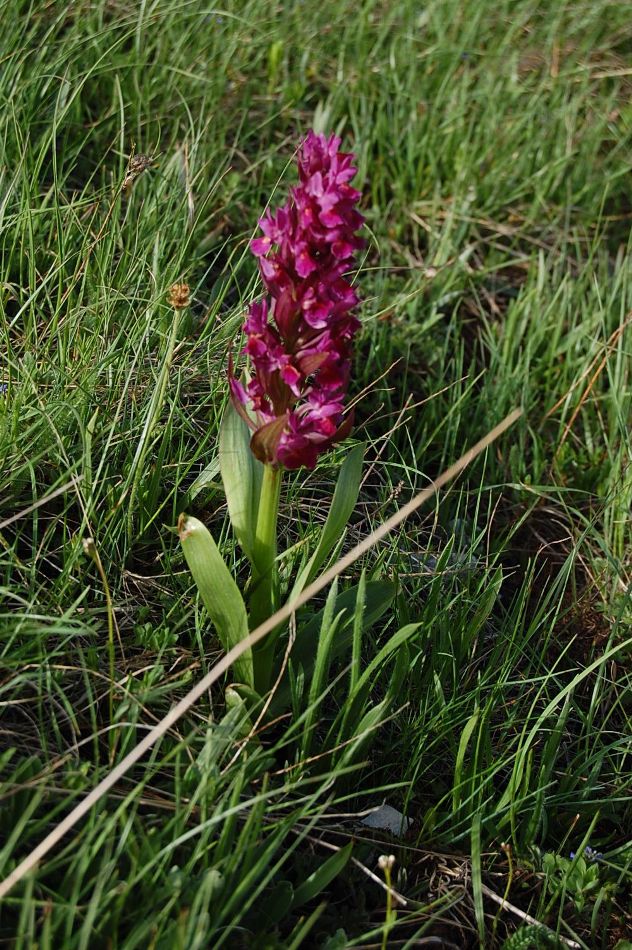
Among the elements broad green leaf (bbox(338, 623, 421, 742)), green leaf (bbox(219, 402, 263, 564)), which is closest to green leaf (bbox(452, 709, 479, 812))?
broad green leaf (bbox(338, 623, 421, 742))

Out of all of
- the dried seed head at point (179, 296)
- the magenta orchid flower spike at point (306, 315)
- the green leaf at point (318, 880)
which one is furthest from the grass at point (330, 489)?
the magenta orchid flower spike at point (306, 315)

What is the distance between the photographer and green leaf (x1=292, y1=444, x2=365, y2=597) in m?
1.63

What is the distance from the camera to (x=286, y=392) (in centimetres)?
154

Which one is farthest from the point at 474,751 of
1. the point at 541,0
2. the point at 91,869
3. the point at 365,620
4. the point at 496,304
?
the point at 541,0

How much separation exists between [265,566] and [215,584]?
0.11 m

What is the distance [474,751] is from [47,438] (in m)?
0.97

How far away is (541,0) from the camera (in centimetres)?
391

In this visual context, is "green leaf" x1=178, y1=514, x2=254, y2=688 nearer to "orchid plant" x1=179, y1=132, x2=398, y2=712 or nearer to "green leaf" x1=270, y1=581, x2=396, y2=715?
"orchid plant" x1=179, y1=132, x2=398, y2=712

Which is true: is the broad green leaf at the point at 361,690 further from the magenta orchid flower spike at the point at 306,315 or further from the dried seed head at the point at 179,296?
the dried seed head at the point at 179,296

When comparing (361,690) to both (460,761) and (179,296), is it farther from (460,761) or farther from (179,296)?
(179,296)

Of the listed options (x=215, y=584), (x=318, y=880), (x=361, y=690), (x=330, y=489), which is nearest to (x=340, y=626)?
(x=361, y=690)

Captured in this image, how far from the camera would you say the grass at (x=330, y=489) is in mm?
1436

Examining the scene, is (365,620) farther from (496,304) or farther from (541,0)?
(541,0)

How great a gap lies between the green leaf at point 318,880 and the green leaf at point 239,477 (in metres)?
0.51
